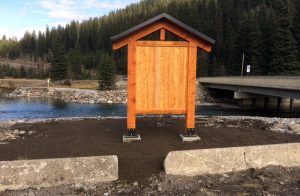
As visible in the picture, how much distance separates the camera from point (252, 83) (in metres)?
32.3

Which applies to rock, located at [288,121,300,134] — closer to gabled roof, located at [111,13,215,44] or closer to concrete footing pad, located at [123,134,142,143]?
gabled roof, located at [111,13,215,44]

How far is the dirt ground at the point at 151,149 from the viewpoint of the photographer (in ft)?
21.8

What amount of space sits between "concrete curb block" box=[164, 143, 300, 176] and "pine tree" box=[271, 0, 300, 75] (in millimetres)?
47689

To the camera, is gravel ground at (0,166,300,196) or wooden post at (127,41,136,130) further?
wooden post at (127,41,136,130)

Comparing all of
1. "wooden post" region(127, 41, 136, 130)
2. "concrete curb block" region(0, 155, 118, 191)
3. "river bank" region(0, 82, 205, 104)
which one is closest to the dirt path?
"concrete curb block" region(0, 155, 118, 191)

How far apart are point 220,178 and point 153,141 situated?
3.20 m

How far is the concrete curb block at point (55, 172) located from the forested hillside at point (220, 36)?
5031 cm

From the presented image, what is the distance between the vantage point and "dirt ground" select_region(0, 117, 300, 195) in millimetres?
6641

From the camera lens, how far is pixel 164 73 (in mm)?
10297

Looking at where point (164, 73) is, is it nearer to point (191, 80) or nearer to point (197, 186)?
point (191, 80)

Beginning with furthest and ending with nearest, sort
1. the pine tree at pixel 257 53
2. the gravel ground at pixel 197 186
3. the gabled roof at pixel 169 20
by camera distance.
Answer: the pine tree at pixel 257 53 < the gabled roof at pixel 169 20 < the gravel ground at pixel 197 186

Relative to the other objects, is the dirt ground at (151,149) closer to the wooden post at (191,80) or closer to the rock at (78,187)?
the rock at (78,187)

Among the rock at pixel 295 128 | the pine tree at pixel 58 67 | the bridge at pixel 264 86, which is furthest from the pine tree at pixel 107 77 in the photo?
the rock at pixel 295 128

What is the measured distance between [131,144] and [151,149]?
2.78 ft
